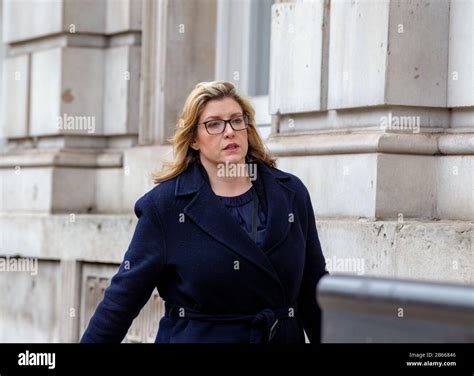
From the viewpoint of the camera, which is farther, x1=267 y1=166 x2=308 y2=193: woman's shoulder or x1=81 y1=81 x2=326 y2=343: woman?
x1=267 y1=166 x2=308 y2=193: woman's shoulder

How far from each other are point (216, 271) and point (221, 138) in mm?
519

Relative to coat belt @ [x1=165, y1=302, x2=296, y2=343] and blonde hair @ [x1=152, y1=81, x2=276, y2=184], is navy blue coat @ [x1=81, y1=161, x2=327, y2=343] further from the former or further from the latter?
blonde hair @ [x1=152, y1=81, x2=276, y2=184]

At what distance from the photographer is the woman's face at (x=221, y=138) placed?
14.6 feet

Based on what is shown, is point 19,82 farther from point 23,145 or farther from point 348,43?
point 348,43

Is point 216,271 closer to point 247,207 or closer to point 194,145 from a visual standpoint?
point 247,207

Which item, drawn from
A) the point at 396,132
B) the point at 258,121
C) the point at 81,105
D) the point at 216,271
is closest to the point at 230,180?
the point at 216,271

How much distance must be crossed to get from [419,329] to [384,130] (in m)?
4.40

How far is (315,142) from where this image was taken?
6.86 metres

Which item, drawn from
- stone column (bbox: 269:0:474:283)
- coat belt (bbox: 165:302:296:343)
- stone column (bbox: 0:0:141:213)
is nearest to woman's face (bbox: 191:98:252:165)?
coat belt (bbox: 165:302:296:343)

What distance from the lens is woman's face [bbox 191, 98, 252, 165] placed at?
4.46 meters

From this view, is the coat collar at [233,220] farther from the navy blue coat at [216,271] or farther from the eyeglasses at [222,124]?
the eyeglasses at [222,124]

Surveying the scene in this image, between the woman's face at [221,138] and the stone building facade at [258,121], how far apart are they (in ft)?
5.05

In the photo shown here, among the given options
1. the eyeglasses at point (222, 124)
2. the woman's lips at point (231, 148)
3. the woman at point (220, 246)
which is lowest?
the woman at point (220, 246)

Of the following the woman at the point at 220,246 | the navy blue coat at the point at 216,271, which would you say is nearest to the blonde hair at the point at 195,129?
the woman at the point at 220,246
